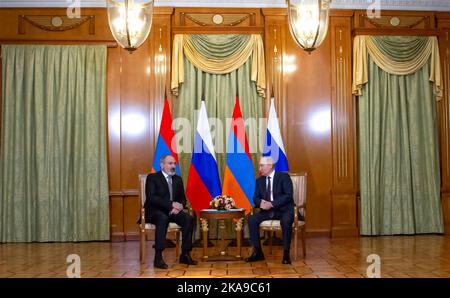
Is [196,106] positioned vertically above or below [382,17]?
below

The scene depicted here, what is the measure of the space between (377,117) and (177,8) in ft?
11.1

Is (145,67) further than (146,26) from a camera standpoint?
Yes

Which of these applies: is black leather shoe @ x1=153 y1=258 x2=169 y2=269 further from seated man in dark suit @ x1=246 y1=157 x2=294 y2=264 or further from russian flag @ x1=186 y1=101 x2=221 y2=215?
russian flag @ x1=186 y1=101 x2=221 y2=215

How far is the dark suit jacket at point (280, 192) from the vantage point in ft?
20.7

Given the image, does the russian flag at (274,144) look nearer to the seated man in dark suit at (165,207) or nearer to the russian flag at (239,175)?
the russian flag at (239,175)

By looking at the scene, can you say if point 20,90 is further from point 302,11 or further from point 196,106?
point 302,11

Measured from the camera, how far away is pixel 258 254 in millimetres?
6250

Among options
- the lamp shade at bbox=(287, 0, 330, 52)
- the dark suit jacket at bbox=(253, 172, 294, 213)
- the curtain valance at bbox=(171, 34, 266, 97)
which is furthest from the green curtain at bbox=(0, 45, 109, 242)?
the lamp shade at bbox=(287, 0, 330, 52)

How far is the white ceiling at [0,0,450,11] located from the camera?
8.22 meters

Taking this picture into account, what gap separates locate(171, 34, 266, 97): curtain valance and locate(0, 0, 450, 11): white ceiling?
0.51 metres

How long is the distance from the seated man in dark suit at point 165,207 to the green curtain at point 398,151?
3221mm

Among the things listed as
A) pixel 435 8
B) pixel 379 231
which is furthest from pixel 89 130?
pixel 435 8

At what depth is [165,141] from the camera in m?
7.52
